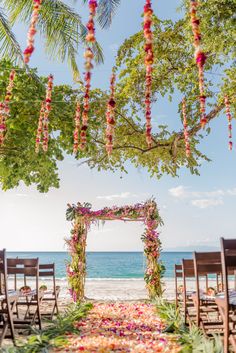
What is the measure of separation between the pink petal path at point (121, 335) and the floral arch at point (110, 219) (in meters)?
2.58

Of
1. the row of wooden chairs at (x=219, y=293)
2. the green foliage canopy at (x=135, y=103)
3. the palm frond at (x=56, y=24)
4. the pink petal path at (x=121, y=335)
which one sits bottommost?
the pink petal path at (x=121, y=335)

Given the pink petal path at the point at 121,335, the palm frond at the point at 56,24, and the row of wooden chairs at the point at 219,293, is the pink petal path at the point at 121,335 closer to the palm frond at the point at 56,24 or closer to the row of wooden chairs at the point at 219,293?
the row of wooden chairs at the point at 219,293

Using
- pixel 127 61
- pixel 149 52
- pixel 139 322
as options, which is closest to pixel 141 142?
pixel 127 61

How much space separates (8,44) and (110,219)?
625cm

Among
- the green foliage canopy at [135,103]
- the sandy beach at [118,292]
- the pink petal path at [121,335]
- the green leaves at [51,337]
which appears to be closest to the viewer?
the green leaves at [51,337]

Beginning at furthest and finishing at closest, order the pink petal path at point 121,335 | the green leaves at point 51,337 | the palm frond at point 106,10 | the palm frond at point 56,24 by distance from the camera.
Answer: the palm frond at point 56,24, the palm frond at point 106,10, the pink petal path at point 121,335, the green leaves at point 51,337

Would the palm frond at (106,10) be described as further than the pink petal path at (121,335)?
Yes

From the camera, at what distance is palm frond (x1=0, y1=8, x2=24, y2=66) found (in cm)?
862

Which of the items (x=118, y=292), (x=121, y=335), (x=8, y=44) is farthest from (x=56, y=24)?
(x=118, y=292)

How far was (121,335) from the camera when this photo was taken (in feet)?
19.6

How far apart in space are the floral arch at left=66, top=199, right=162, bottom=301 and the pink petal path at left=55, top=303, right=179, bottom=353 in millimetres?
2581

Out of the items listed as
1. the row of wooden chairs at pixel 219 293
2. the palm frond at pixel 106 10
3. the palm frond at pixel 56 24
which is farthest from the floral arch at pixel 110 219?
the palm frond at pixel 106 10

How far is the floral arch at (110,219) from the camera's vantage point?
11398 mm

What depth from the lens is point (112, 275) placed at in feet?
154
